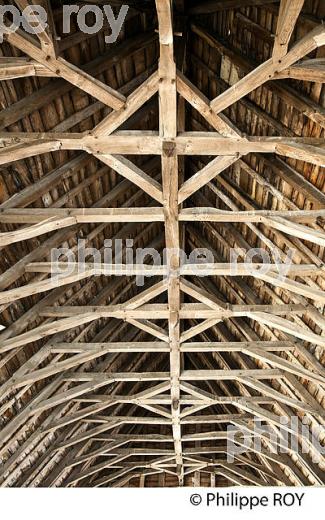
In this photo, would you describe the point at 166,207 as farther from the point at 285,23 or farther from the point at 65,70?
the point at 285,23

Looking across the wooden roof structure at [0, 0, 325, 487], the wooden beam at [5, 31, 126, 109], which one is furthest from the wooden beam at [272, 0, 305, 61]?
the wooden beam at [5, 31, 126, 109]

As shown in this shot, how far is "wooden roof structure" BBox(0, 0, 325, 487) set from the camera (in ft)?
15.8

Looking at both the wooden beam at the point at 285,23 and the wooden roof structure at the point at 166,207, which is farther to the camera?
the wooden roof structure at the point at 166,207

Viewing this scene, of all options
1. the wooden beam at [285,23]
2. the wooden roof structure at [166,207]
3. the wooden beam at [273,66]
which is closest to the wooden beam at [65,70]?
the wooden roof structure at [166,207]

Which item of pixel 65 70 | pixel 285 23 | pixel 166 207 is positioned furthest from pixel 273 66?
pixel 166 207

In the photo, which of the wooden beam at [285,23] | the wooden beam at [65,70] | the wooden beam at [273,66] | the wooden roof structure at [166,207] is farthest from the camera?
the wooden roof structure at [166,207]

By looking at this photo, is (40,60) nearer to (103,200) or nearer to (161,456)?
(103,200)

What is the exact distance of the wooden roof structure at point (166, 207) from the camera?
4809 mm

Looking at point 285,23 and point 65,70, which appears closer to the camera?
point 285,23

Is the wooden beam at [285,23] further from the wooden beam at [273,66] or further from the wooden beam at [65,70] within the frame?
the wooden beam at [65,70]

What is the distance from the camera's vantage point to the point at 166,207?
18.6 feet

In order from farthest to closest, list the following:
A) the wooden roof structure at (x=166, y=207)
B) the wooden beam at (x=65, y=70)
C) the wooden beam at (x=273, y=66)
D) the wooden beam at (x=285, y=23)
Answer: the wooden roof structure at (x=166, y=207), the wooden beam at (x=65, y=70), the wooden beam at (x=273, y=66), the wooden beam at (x=285, y=23)

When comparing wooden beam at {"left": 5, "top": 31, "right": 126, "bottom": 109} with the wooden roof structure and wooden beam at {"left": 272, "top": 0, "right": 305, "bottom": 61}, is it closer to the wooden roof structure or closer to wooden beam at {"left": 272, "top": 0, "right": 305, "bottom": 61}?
the wooden roof structure

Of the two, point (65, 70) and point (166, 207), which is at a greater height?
point (166, 207)
